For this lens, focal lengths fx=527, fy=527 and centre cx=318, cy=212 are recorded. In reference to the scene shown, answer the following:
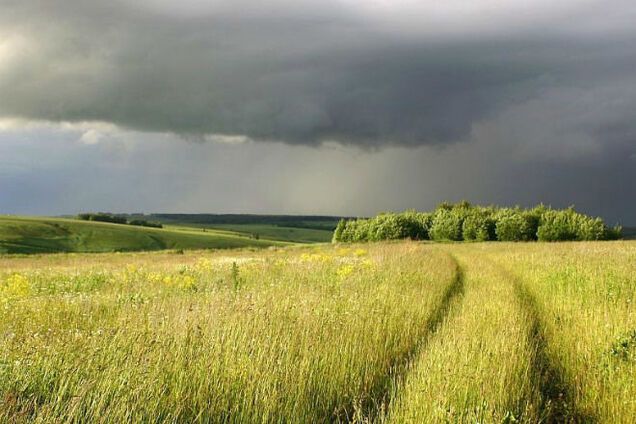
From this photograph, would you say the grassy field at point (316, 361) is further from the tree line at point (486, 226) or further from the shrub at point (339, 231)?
the shrub at point (339, 231)

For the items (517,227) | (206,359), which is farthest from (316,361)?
(517,227)

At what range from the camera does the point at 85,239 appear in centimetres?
10231

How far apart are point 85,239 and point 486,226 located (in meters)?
74.6

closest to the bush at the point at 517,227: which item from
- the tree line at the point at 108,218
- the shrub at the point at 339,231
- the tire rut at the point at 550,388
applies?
the shrub at the point at 339,231

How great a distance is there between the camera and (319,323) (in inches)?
297

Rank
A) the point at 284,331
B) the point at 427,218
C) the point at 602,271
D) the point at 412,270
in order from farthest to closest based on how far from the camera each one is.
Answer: the point at 427,218 < the point at 412,270 < the point at 602,271 < the point at 284,331

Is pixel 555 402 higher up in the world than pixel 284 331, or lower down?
lower down

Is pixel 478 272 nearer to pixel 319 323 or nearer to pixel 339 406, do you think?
pixel 319 323

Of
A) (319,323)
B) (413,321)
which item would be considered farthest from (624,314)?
(319,323)

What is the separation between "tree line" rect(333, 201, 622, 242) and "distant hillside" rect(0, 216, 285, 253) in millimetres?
39608

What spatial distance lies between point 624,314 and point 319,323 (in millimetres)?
5825

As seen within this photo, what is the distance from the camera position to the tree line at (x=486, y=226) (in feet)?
226

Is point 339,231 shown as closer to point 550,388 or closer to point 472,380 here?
point 550,388

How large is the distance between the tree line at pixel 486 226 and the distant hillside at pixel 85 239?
39608mm
